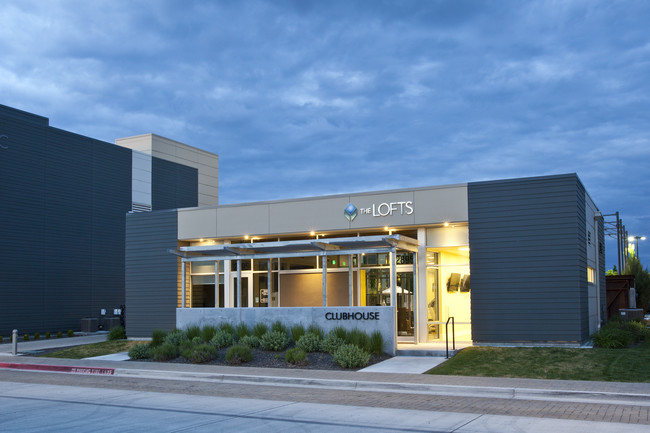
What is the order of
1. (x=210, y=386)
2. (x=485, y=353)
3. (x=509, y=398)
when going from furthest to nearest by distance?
1. (x=485, y=353)
2. (x=210, y=386)
3. (x=509, y=398)

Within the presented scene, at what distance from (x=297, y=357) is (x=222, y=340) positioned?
398 centimetres

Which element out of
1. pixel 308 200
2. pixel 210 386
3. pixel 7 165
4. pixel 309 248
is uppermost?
pixel 7 165

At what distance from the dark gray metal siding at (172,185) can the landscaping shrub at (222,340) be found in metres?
20.1

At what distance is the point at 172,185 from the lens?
134 ft

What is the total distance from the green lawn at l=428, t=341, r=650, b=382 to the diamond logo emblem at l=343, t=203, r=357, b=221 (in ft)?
21.2

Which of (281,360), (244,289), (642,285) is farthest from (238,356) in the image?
(642,285)

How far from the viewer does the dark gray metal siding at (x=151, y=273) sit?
2617cm

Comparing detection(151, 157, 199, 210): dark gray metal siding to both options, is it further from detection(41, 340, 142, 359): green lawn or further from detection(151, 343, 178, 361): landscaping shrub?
detection(151, 343, 178, 361): landscaping shrub

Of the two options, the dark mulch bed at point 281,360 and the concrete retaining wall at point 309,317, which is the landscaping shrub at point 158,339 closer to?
the concrete retaining wall at point 309,317

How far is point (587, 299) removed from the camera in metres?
21.2

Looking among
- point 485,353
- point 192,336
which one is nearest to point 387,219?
point 485,353

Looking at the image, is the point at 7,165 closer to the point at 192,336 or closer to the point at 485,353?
the point at 192,336

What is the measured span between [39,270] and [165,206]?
32.7 feet

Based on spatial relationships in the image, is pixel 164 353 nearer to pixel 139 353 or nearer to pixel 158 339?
pixel 139 353
